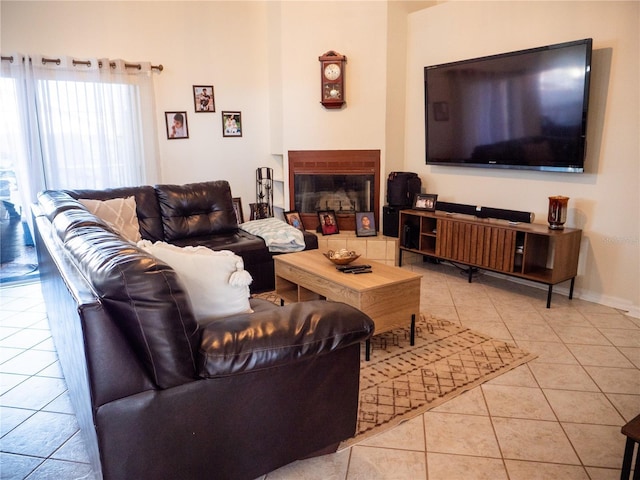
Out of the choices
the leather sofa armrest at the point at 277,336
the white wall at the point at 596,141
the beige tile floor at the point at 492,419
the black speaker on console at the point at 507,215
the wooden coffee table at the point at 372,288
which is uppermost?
the white wall at the point at 596,141

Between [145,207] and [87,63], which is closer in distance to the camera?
[145,207]

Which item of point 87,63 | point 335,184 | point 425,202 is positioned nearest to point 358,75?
point 335,184

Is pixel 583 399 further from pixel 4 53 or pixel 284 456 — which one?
pixel 4 53

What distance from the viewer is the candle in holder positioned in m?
3.77

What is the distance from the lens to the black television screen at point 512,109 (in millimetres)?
3672

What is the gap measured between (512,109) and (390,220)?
161 cm

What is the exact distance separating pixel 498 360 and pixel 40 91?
4583 mm

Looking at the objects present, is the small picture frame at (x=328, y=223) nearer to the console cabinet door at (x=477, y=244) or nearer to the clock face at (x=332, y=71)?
the console cabinet door at (x=477, y=244)

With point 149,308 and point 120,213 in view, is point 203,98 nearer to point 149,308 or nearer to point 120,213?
point 120,213

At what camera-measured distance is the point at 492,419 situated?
7.52 feet

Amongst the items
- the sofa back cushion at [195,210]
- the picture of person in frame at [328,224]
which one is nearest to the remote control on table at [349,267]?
the sofa back cushion at [195,210]

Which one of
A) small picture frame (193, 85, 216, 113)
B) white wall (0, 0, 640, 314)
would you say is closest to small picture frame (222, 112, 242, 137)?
white wall (0, 0, 640, 314)

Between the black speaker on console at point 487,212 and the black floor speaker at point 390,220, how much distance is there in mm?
458

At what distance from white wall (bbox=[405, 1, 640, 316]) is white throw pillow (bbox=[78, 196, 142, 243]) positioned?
10.5 feet
